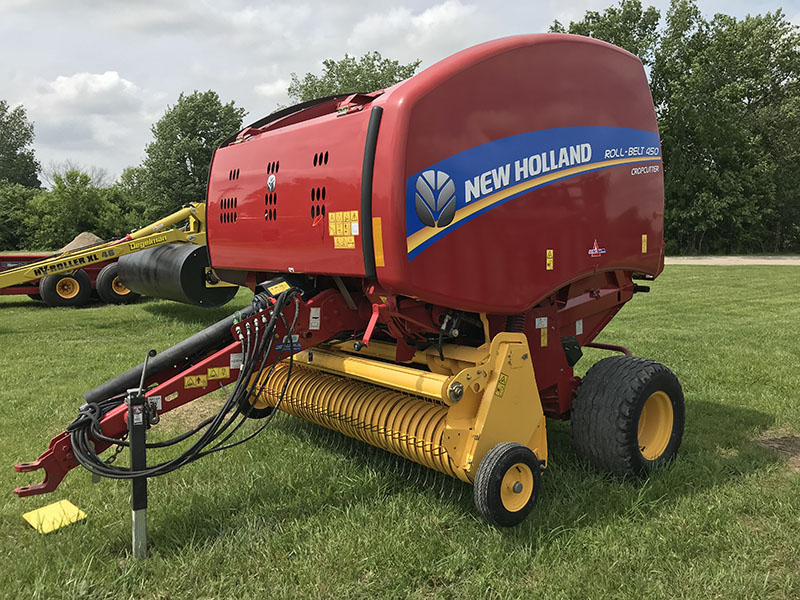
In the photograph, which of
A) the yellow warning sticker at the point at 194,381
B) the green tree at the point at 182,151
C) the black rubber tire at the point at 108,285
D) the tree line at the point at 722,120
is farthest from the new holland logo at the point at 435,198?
the green tree at the point at 182,151

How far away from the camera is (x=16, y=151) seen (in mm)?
66500

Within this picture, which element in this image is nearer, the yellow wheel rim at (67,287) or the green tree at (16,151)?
the yellow wheel rim at (67,287)

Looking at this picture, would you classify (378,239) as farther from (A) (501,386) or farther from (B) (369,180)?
(A) (501,386)

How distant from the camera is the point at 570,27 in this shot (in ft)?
107

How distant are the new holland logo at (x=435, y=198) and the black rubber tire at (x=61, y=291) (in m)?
12.1

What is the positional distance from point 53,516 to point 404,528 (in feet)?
6.31

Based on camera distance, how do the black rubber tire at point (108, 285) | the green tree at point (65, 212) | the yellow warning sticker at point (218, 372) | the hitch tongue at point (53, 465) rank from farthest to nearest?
the green tree at point (65, 212)
the black rubber tire at point (108, 285)
the yellow warning sticker at point (218, 372)
the hitch tongue at point (53, 465)

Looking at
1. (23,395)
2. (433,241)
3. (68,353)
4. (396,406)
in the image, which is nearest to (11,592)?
(396,406)

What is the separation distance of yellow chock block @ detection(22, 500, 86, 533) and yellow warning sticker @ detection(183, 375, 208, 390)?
0.99m

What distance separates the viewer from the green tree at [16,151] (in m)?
65.2

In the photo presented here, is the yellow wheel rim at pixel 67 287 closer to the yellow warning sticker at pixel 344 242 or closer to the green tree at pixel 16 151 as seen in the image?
the yellow warning sticker at pixel 344 242

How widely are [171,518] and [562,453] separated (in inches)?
96.9

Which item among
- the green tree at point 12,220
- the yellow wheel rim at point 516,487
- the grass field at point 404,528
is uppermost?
the green tree at point 12,220

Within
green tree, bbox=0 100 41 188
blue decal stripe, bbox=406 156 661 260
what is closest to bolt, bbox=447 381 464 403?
blue decal stripe, bbox=406 156 661 260
